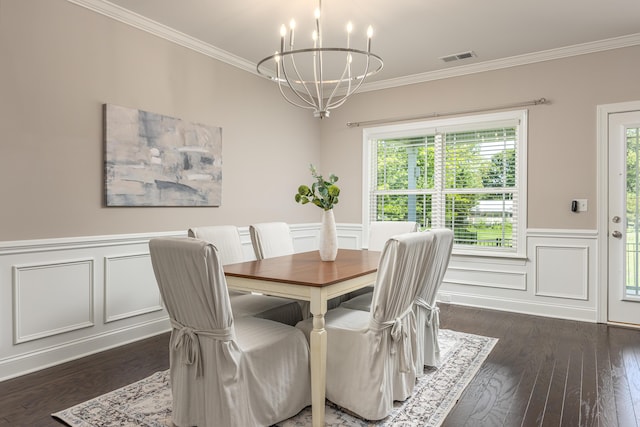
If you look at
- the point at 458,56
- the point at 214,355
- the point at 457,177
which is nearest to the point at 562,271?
the point at 457,177

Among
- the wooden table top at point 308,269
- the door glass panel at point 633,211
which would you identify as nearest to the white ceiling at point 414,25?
the door glass panel at point 633,211

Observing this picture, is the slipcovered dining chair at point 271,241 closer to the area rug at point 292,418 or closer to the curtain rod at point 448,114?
the area rug at point 292,418

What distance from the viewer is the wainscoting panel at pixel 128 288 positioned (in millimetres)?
3295

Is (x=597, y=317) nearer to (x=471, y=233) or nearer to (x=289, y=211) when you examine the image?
(x=471, y=233)

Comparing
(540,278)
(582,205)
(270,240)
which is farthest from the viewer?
(540,278)

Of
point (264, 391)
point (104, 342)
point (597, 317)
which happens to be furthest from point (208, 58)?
point (597, 317)

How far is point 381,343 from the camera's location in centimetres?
221

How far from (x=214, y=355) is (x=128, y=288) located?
5.88 ft

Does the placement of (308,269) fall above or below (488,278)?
above

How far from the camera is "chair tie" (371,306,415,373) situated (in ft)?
7.24

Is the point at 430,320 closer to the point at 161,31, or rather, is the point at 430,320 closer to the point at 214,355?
the point at 214,355

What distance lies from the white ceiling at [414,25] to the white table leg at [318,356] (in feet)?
7.44

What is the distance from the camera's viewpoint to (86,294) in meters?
A: 3.14

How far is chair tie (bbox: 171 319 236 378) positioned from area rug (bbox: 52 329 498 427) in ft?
1.31
